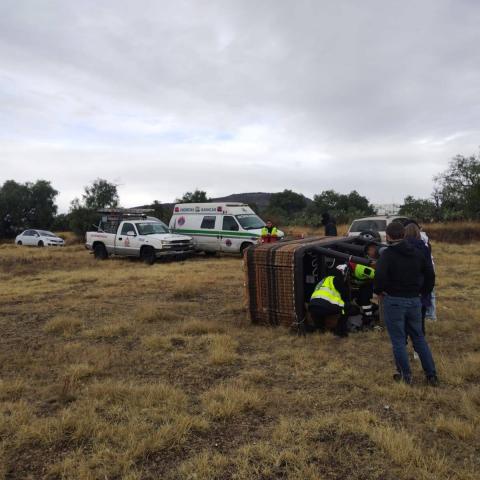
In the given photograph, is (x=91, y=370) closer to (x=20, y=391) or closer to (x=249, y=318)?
(x=20, y=391)

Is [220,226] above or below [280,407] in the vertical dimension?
above

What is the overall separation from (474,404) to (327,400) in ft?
4.13

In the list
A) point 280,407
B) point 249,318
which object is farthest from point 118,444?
point 249,318

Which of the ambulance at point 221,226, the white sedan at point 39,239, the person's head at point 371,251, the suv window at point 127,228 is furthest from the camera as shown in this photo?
the white sedan at point 39,239

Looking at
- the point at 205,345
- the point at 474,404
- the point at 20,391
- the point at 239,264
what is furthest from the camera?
the point at 239,264

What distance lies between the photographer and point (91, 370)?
17.1ft

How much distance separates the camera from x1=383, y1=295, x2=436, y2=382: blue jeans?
15.1 ft

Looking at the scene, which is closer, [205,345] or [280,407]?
[280,407]

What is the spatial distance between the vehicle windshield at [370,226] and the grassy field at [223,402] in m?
8.64

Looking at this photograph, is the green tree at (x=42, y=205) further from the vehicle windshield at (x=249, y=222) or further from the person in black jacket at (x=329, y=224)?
the person in black jacket at (x=329, y=224)

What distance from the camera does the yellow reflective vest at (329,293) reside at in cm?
630

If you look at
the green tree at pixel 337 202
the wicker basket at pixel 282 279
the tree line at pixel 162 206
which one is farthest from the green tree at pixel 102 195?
the wicker basket at pixel 282 279

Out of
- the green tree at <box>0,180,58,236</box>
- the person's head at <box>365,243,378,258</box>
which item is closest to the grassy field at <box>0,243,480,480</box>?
the person's head at <box>365,243,378,258</box>

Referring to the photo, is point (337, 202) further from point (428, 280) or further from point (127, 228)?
point (428, 280)
